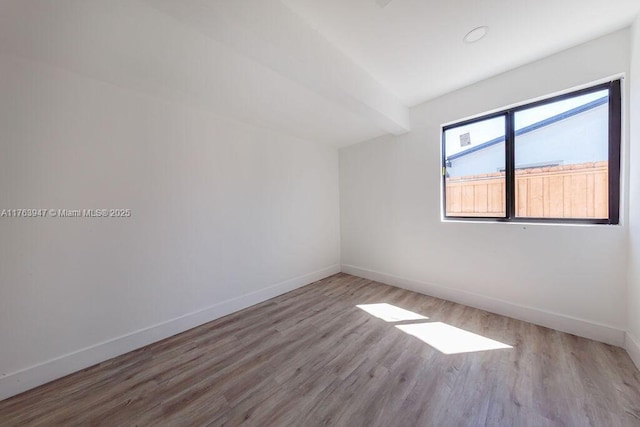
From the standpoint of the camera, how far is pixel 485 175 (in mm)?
2590

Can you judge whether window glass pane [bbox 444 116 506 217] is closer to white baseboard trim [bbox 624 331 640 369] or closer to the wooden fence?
the wooden fence

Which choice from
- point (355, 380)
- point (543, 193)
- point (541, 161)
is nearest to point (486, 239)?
point (543, 193)

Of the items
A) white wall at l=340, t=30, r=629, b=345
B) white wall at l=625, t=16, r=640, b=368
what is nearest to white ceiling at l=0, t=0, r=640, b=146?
white wall at l=340, t=30, r=629, b=345

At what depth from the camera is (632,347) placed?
66.0 inches

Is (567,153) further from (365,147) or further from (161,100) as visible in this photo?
(161,100)

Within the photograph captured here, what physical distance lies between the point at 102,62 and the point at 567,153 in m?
4.10

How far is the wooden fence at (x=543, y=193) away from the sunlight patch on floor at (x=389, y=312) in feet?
4.63

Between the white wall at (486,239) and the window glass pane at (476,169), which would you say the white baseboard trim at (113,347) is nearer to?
the white wall at (486,239)

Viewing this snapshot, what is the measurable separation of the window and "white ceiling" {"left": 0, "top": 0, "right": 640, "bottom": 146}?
556 mm

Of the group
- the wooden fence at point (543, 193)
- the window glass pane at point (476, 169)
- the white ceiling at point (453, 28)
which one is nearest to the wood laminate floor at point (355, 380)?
the wooden fence at point (543, 193)

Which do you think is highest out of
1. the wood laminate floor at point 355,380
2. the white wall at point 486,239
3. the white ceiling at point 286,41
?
the white ceiling at point 286,41

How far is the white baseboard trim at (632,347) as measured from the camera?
5.24 ft

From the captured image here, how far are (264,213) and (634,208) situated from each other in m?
3.50

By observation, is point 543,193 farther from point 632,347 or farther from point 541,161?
point 632,347
